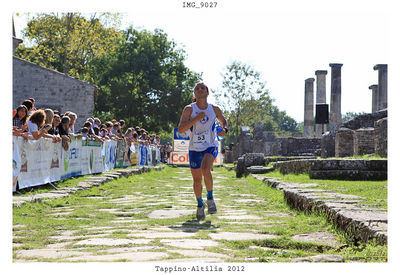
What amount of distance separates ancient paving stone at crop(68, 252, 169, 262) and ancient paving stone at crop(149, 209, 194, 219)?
2.37 m

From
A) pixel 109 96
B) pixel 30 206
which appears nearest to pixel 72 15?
pixel 109 96

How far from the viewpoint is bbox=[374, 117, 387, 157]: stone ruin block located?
1161 centimetres

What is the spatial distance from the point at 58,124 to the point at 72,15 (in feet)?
82.0

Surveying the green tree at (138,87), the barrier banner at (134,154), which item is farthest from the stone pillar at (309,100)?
the barrier banner at (134,154)

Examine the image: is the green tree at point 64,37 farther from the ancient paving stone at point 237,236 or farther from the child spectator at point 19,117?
the ancient paving stone at point 237,236

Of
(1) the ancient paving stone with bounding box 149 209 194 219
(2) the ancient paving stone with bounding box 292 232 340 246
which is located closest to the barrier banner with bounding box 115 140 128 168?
(1) the ancient paving stone with bounding box 149 209 194 219

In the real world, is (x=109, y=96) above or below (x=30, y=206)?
above

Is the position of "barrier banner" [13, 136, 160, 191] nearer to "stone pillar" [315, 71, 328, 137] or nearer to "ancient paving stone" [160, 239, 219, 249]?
"ancient paving stone" [160, 239, 219, 249]

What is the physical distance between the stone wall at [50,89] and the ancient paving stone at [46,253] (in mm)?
22365

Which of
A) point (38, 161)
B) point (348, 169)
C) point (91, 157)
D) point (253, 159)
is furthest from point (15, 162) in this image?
point (253, 159)

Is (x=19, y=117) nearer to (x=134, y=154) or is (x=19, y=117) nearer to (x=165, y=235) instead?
(x=165, y=235)

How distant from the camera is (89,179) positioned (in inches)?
430

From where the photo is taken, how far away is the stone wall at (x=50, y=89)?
2527 cm

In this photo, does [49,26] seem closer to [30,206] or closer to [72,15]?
[72,15]
